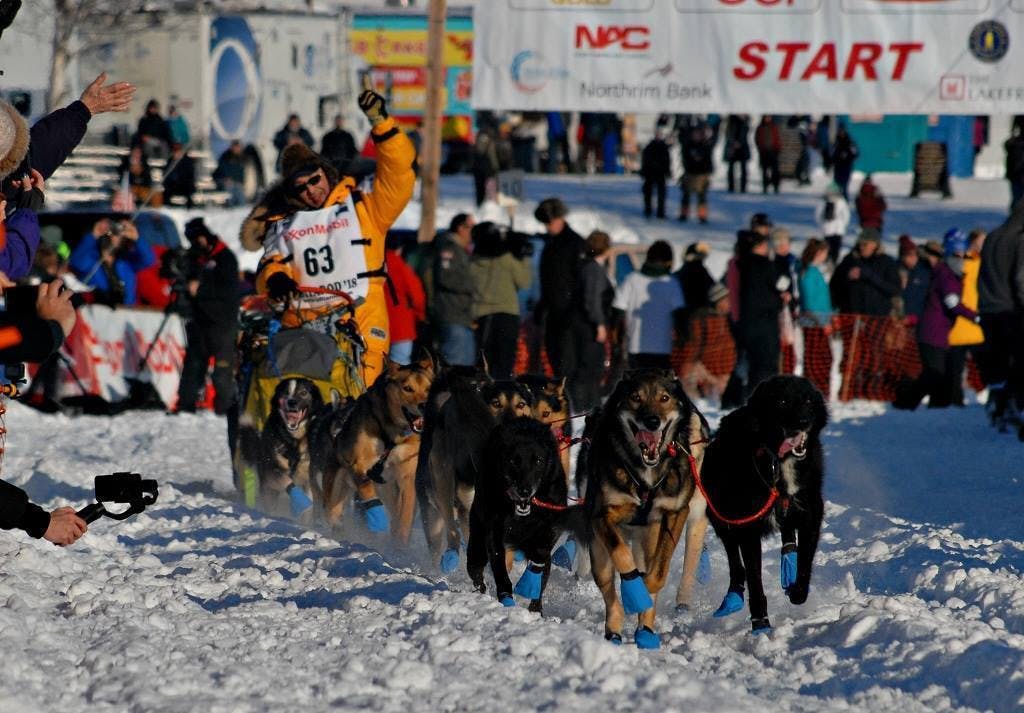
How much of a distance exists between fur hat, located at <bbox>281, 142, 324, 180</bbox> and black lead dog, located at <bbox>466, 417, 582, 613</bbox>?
2.38 metres

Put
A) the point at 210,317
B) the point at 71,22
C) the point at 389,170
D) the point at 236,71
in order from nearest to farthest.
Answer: the point at 389,170 → the point at 210,317 → the point at 236,71 → the point at 71,22

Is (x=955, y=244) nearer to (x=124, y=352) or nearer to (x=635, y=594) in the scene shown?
(x=124, y=352)

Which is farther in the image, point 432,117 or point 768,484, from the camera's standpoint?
point 432,117

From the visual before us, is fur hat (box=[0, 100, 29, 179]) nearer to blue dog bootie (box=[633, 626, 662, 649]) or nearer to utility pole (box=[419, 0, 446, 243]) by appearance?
blue dog bootie (box=[633, 626, 662, 649])

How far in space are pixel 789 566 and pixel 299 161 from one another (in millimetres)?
3429

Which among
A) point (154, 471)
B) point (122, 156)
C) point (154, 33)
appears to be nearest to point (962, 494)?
point (154, 471)

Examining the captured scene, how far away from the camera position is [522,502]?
21.6 ft

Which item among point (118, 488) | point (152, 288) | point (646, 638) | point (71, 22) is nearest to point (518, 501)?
point (646, 638)

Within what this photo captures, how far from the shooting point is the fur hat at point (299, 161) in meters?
8.66

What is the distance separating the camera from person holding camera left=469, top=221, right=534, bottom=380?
42.7ft

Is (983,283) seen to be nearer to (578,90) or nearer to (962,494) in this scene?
(962,494)

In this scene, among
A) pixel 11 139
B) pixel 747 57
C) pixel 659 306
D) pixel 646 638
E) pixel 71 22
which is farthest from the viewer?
A: pixel 71 22

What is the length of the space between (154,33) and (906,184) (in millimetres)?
12800

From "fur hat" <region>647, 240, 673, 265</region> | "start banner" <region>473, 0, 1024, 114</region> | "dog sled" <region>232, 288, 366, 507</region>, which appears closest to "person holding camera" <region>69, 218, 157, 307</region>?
"start banner" <region>473, 0, 1024, 114</region>
